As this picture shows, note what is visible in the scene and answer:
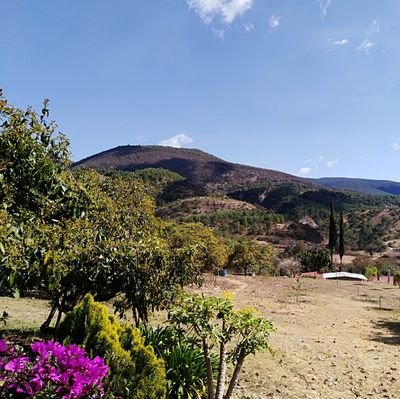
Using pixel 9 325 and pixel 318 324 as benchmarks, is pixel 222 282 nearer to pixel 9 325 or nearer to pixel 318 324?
pixel 318 324

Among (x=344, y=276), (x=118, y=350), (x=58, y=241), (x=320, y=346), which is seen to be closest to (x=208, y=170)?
(x=344, y=276)

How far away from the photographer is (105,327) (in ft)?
18.2

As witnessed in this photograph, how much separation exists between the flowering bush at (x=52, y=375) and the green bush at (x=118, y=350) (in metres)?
1.04

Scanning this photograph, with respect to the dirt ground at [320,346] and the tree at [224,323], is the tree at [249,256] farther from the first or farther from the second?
the tree at [224,323]

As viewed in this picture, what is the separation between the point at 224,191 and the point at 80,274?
14684 centimetres

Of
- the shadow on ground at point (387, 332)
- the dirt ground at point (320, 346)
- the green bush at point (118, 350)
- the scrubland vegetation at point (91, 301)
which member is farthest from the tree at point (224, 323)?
the shadow on ground at point (387, 332)

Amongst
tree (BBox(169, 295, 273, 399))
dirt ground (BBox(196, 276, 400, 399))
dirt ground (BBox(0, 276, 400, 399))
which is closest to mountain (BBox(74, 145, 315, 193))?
dirt ground (BBox(196, 276, 400, 399))

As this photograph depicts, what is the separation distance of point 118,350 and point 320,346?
9.15 meters

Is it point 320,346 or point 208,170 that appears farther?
point 208,170

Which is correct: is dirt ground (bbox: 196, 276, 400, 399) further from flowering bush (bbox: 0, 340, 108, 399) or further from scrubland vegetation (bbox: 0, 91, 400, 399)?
flowering bush (bbox: 0, 340, 108, 399)

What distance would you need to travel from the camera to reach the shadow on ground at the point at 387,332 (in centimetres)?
1510

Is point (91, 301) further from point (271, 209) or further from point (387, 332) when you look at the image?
point (271, 209)

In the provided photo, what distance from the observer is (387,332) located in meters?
16.8

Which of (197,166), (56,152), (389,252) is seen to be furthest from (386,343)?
(197,166)
